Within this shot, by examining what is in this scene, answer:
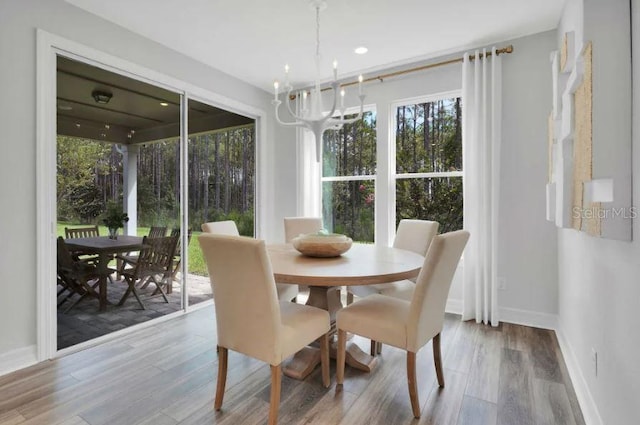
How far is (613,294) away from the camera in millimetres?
1421

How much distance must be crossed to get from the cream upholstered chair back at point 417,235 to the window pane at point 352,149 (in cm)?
114

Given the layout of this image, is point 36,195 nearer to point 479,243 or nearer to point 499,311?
point 479,243

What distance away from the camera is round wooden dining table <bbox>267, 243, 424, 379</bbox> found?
169cm

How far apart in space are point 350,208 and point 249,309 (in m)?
2.66

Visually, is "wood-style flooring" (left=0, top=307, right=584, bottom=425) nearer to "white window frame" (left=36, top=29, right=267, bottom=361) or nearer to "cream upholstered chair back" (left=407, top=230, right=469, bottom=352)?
"white window frame" (left=36, top=29, right=267, bottom=361)

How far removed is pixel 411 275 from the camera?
1.81 meters

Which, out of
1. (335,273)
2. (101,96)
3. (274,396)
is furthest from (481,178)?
(101,96)

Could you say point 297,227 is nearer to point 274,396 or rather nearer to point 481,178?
point 481,178

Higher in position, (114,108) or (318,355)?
(114,108)

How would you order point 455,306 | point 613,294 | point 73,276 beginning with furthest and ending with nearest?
point 455,306
point 73,276
point 613,294

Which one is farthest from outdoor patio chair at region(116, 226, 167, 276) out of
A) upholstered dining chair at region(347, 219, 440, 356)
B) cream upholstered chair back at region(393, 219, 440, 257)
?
cream upholstered chair back at region(393, 219, 440, 257)

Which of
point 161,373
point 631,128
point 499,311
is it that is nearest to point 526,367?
point 499,311

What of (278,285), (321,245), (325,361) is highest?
(321,245)

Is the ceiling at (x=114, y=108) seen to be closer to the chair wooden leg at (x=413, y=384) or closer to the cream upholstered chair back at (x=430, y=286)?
the cream upholstered chair back at (x=430, y=286)
